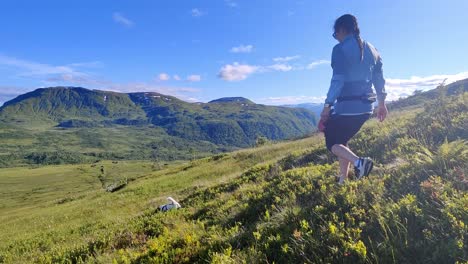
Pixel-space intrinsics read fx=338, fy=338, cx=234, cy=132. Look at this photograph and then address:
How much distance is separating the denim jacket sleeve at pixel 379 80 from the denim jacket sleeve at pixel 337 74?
1.03 meters

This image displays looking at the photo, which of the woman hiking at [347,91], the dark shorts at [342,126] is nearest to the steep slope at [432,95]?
the woman hiking at [347,91]

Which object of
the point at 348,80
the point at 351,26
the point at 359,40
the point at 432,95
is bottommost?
the point at 348,80

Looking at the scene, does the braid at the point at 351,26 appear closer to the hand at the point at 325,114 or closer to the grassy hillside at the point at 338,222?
the hand at the point at 325,114

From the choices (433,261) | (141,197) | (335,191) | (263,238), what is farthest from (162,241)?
(141,197)

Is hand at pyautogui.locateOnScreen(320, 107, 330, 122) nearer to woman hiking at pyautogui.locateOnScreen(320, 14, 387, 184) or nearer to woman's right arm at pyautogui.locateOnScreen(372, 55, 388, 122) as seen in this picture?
woman hiking at pyautogui.locateOnScreen(320, 14, 387, 184)

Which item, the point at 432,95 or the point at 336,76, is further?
the point at 432,95

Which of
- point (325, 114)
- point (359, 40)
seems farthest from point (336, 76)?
point (359, 40)

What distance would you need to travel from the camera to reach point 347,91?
6.95m

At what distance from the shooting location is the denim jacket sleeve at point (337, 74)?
22.3ft

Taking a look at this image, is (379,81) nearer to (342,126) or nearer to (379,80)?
(379,80)

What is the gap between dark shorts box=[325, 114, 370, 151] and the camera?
6961 mm

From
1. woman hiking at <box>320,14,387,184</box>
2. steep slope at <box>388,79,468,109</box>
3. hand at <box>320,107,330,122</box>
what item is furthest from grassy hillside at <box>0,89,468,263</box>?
steep slope at <box>388,79,468,109</box>

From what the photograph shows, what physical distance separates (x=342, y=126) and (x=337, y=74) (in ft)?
3.52

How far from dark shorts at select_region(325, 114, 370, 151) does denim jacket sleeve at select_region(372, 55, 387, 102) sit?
0.79 meters
